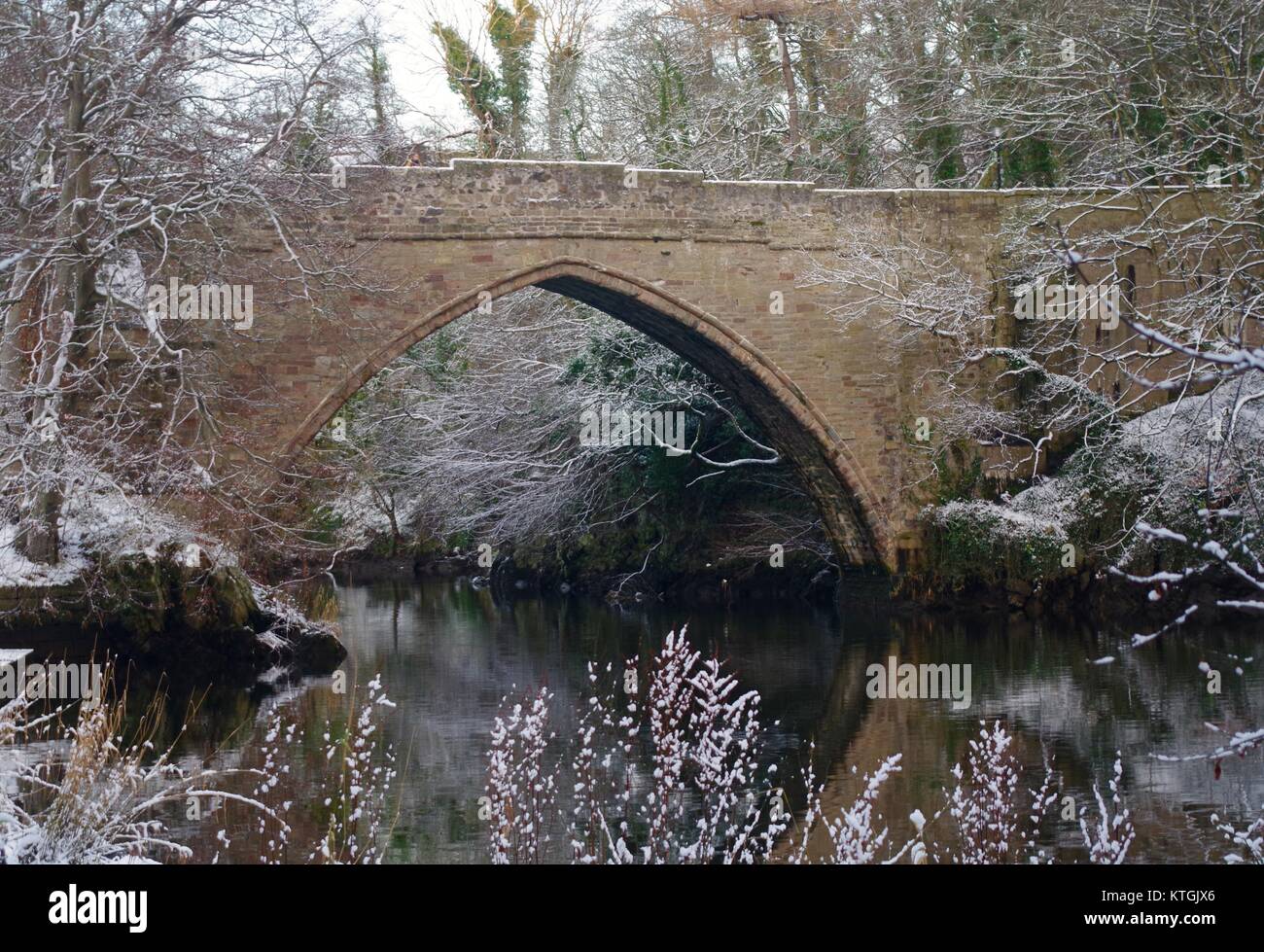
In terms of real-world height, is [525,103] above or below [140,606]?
above

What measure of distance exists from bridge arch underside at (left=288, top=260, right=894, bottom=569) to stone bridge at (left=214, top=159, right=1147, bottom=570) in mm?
22

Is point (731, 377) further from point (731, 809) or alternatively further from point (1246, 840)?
point (1246, 840)

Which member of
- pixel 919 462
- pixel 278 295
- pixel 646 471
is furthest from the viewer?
pixel 646 471

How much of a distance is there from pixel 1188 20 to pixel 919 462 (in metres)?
5.22

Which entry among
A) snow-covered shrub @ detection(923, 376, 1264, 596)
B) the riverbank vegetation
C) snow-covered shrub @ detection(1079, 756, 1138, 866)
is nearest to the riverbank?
the riverbank vegetation

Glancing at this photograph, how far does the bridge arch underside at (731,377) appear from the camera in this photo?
14508 millimetres

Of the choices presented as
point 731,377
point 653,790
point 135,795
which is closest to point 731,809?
point 653,790

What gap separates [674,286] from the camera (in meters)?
15.3

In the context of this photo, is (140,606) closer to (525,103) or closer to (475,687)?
(475,687)

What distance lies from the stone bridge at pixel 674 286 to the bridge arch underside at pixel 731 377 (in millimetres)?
22

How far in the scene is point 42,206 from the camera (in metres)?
11.5

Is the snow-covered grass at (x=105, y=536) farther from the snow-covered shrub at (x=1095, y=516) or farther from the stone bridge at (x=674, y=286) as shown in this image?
the snow-covered shrub at (x=1095, y=516)
